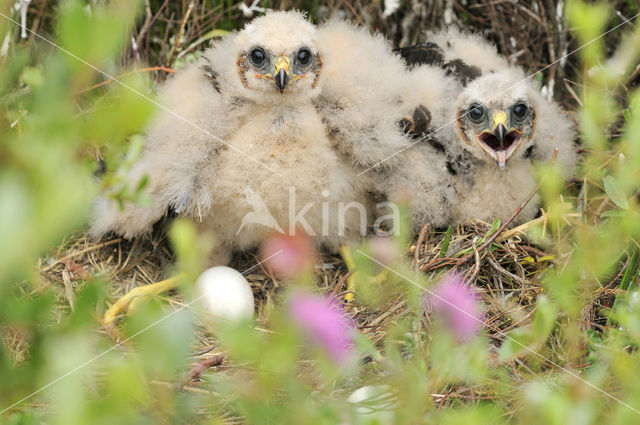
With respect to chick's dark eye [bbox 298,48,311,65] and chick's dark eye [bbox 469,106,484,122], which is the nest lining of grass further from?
chick's dark eye [bbox 298,48,311,65]

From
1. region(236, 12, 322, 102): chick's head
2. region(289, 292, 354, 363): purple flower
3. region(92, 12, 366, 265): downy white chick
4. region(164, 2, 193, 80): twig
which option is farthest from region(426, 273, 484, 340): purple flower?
region(164, 2, 193, 80): twig

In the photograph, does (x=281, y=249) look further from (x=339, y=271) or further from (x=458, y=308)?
(x=458, y=308)

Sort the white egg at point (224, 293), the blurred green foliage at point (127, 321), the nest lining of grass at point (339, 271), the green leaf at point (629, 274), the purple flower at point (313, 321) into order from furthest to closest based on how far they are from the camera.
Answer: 1. the white egg at point (224, 293)
2. the nest lining of grass at point (339, 271)
3. the green leaf at point (629, 274)
4. the purple flower at point (313, 321)
5. the blurred green foliage at point (127, 321)

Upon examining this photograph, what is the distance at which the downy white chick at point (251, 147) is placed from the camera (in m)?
2.09

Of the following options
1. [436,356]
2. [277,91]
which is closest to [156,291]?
[277,91]

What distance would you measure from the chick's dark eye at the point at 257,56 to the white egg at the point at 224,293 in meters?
0.72

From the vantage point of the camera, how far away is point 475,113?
2.24 m

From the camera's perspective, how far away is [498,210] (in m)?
2.29

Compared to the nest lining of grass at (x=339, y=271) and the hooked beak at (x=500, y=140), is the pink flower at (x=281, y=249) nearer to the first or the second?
the nest lining of grass at (x=339, y=271)

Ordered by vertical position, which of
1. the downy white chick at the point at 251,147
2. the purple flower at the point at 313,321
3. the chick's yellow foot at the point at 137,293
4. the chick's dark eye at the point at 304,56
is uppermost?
the chick's dark eye at the point at 304,56

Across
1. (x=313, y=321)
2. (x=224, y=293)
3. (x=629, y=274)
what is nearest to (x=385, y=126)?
(x=224, y=293)

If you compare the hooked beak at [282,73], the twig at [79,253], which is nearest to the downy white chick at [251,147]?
the hooked beak at [282,73]

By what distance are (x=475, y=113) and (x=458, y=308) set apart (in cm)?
114

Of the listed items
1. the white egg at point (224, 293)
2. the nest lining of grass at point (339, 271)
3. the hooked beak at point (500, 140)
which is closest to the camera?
the nest lining of grass at point (339, 271)
